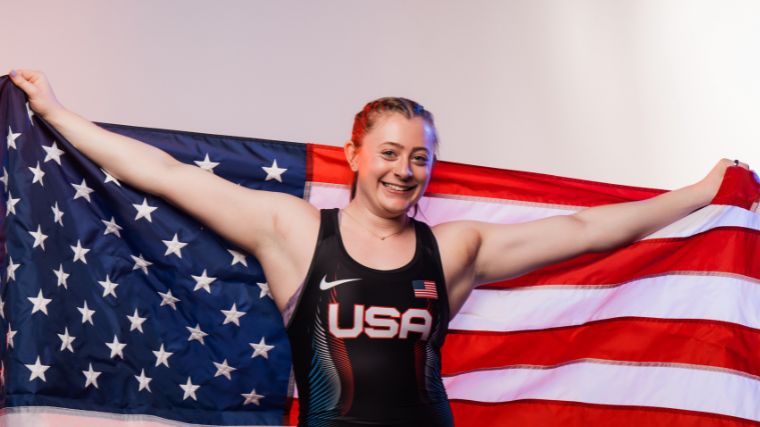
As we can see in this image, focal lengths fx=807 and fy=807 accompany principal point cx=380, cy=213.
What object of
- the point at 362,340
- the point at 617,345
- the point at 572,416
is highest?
the point at 362,340

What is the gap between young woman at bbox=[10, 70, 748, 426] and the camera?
2.59 m

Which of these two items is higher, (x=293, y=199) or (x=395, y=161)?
(x=395, y=161)

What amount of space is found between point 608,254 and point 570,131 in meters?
1.02

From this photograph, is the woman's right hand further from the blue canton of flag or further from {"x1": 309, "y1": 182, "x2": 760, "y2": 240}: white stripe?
{"x1": 309, "y1": 182, "x2": 760, "y2": 240}: white stripe

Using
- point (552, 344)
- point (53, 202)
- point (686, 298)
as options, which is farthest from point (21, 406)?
point (686, 298)

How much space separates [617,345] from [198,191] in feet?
5.72

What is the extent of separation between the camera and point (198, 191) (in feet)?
8.94

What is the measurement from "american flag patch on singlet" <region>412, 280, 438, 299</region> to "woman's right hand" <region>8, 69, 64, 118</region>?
1.38 m

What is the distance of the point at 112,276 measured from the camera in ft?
9.43

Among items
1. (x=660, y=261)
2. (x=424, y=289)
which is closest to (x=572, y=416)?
(x=660, y=261)

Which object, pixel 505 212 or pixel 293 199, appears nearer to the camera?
pixel 293 199

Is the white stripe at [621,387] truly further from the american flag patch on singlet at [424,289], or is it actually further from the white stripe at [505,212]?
the american flag patch on singlet at [424,289]

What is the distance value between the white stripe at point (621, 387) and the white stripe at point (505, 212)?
56 cm

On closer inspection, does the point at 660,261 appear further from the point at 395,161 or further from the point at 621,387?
the point at 395,161
